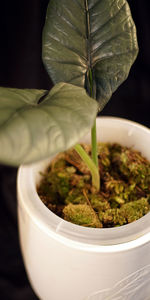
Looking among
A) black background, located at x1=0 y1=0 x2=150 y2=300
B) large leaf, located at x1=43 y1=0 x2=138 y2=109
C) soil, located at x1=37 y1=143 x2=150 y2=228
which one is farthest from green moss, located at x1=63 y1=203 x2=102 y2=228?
black background, located at x1=0 y1=0 x2=150 y2=300

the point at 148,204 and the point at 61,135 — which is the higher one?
the point at 61,135

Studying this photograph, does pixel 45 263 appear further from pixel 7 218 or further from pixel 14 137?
pixel 7 218

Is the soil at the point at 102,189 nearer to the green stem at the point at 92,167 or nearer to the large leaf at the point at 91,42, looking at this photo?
Result: the green stem at the point at 92,167

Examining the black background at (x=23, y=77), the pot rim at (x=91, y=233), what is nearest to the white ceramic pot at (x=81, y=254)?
the pot rim at (x=91, y=233)

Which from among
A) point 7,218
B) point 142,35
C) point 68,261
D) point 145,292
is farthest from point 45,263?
point 142,35

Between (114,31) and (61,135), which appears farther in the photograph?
(114,31)

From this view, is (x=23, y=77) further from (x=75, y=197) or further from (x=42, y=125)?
(x=42, y=125)

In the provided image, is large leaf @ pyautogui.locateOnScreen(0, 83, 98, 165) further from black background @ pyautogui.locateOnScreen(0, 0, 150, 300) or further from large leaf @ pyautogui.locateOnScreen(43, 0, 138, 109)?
black background @ pyautogui.locateOnScreen(0, 0, 150, 300)

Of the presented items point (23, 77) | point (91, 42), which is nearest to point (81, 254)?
point (91, 42)
